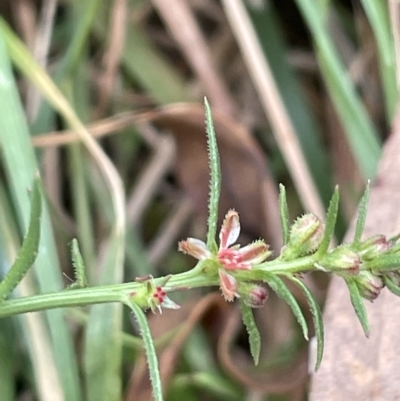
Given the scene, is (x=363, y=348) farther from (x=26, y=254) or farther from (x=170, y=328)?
(x=26, y=254)

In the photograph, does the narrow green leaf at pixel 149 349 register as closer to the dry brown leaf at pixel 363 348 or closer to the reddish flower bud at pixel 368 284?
the reddish flower bud at pixel 368 284

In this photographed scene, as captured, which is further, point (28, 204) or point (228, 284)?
point (28, 204)

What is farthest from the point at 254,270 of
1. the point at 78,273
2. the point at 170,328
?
the point at 170,328

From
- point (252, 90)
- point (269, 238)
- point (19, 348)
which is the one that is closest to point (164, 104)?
point (252, 90)

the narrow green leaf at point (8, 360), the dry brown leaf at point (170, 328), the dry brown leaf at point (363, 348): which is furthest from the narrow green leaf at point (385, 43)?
the narrow green leaf at point (8, 360)

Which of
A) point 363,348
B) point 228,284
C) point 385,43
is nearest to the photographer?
point 228,284

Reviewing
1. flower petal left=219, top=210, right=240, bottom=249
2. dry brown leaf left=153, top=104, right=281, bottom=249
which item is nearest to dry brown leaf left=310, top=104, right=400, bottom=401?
dry brown leaf left=153, top=104, right=281, bottom=249

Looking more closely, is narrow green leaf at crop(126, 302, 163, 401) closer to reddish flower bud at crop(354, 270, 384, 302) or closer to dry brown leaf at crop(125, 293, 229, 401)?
reddish flower bud at crop(354, 270, 384, 302)
